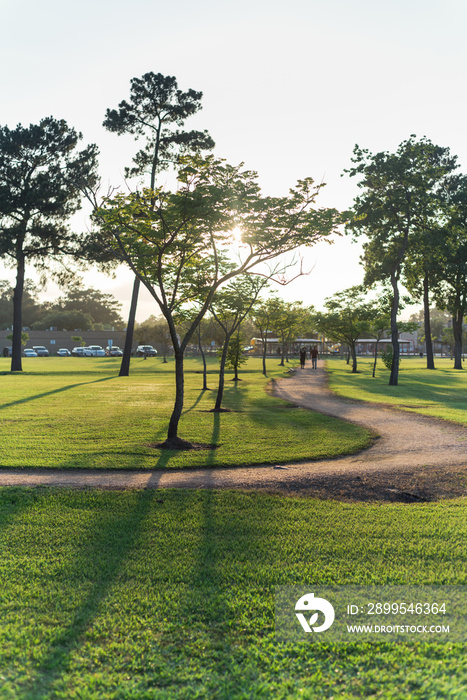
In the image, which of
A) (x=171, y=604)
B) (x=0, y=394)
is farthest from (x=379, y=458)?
(x=0, y=394)

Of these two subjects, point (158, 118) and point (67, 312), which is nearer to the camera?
point (158, 118)

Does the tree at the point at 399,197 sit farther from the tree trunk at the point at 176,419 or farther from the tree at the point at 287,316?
the tree trunk at the point at 176,419

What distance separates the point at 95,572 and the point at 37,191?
112 feet

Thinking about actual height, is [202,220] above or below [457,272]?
below

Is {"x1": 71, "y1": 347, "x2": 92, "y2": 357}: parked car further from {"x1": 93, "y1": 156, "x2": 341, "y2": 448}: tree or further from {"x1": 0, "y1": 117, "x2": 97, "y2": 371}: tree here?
{"x1": 93, "y1": 156, "x2": 341, "y2": 448}: tree

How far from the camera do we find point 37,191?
1325 inches

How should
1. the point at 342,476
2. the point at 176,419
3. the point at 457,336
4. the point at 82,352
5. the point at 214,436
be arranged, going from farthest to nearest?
the point at 82,352 < the point at 457,336 < the point at 214,436 < the point at 176,419 < the point at 342,476

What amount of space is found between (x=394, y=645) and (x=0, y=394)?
65.4 feet

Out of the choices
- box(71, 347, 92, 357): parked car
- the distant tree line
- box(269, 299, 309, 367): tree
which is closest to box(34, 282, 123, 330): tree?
the distant tree line

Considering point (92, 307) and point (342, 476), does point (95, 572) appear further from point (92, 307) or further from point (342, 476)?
point (92, 307)

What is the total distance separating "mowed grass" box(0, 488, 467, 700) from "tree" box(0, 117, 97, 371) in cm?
3249

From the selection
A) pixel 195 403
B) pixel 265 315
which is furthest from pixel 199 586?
pixel 265 315

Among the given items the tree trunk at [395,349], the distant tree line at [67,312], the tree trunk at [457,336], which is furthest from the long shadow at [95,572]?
the distant tree line at [67,312]

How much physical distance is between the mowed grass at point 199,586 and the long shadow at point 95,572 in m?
0.01
